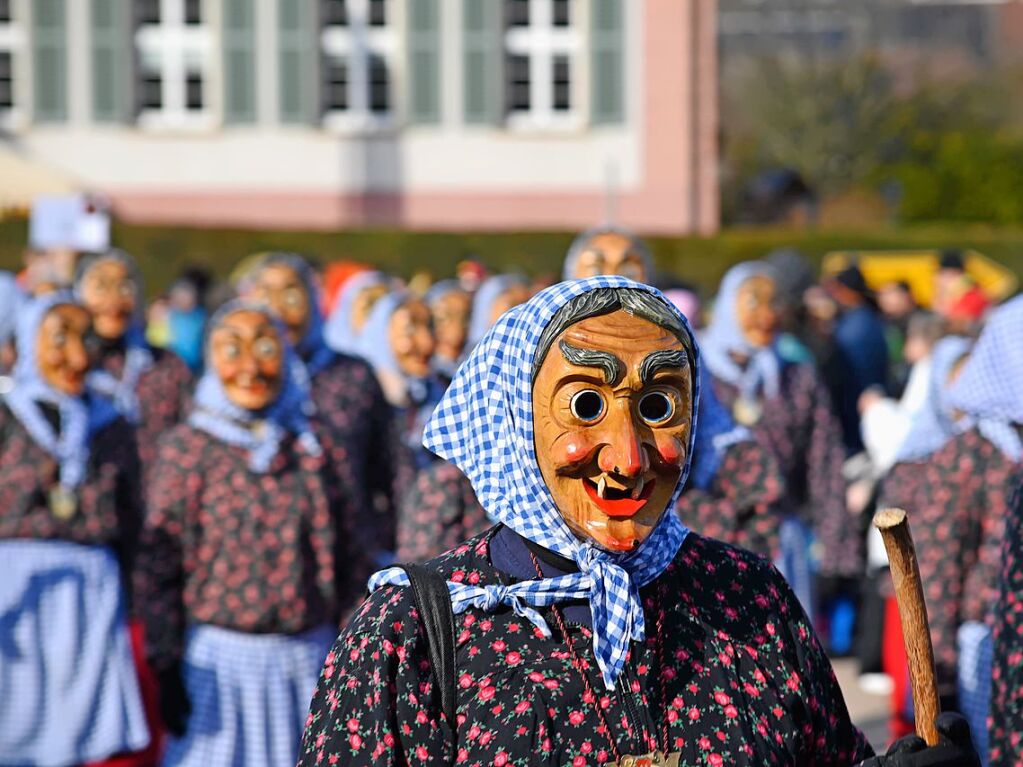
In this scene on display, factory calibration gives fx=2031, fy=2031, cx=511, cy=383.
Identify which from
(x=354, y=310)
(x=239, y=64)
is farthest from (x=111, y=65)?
(x=354, y=310)

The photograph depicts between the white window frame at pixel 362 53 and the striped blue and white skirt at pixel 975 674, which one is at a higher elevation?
the white window frame at pixel 362 53

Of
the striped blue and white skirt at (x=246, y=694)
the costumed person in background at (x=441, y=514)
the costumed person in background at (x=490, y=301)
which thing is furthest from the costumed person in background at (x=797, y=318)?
the costumed person in background at (x=441, y=514)

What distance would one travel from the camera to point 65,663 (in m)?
7.13

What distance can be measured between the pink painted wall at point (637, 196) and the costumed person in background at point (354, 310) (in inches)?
769

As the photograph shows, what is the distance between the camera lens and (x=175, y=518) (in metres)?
6.06

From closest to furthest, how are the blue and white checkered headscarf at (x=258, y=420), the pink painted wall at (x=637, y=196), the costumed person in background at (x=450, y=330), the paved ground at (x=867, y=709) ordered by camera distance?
the blue and white checkered headscarf at (x=258, y=420) < the paved ground at (x=867, y=709) < the costumed person in background at (x=450, y=330) < the pink painted wall at (x=637, y=196)

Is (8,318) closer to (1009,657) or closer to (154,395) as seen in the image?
(154,395)

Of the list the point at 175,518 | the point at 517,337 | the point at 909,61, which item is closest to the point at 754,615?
the point at 517,337

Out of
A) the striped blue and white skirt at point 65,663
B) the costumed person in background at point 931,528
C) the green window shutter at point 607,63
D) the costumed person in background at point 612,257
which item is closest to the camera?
the costumed person in background at point 931,528

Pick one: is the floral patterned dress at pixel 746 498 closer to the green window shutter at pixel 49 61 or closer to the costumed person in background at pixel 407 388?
the costumed person in background at pixel 407 388

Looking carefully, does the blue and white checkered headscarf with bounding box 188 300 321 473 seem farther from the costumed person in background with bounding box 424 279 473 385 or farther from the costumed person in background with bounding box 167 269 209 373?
the costumed person in background with bounding box 167 269 209 373

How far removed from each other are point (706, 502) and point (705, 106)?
2611 centimetres

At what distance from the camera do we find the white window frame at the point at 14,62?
31312 mm

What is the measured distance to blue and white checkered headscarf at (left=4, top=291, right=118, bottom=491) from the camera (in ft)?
22.7
